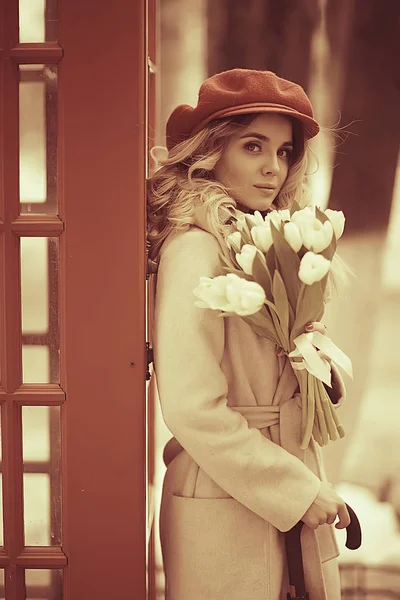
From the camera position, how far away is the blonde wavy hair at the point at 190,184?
1.41 meters

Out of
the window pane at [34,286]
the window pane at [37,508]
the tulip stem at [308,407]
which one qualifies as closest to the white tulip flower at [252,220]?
the tulip stem at [308,407]

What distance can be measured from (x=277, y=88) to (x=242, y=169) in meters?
0.19

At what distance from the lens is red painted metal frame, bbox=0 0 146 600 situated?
1.37 metres

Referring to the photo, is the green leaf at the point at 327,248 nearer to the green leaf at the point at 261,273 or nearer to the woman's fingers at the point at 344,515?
the green leaf at the point at 261,273

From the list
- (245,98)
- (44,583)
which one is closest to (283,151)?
(245,98)

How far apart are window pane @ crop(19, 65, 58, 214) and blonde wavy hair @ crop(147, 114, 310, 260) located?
0.77 feet

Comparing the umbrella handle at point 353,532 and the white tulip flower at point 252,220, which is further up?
the white tulip flower at point 252,220

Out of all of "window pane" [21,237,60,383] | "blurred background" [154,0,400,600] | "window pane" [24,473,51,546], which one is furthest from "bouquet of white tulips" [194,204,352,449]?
"blurred background" [154,0,400,600]

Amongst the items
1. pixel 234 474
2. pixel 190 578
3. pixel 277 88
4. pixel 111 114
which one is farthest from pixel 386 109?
pixel 190 578

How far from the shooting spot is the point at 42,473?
1.49 m

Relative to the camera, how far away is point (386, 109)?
227 centimetres

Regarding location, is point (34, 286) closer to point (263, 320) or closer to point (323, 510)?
point (263, 320)

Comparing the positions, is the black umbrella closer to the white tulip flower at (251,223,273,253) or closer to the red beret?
the white tulip flower at (251,223,273,253)

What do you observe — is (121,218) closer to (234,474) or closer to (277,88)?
(277,88)
